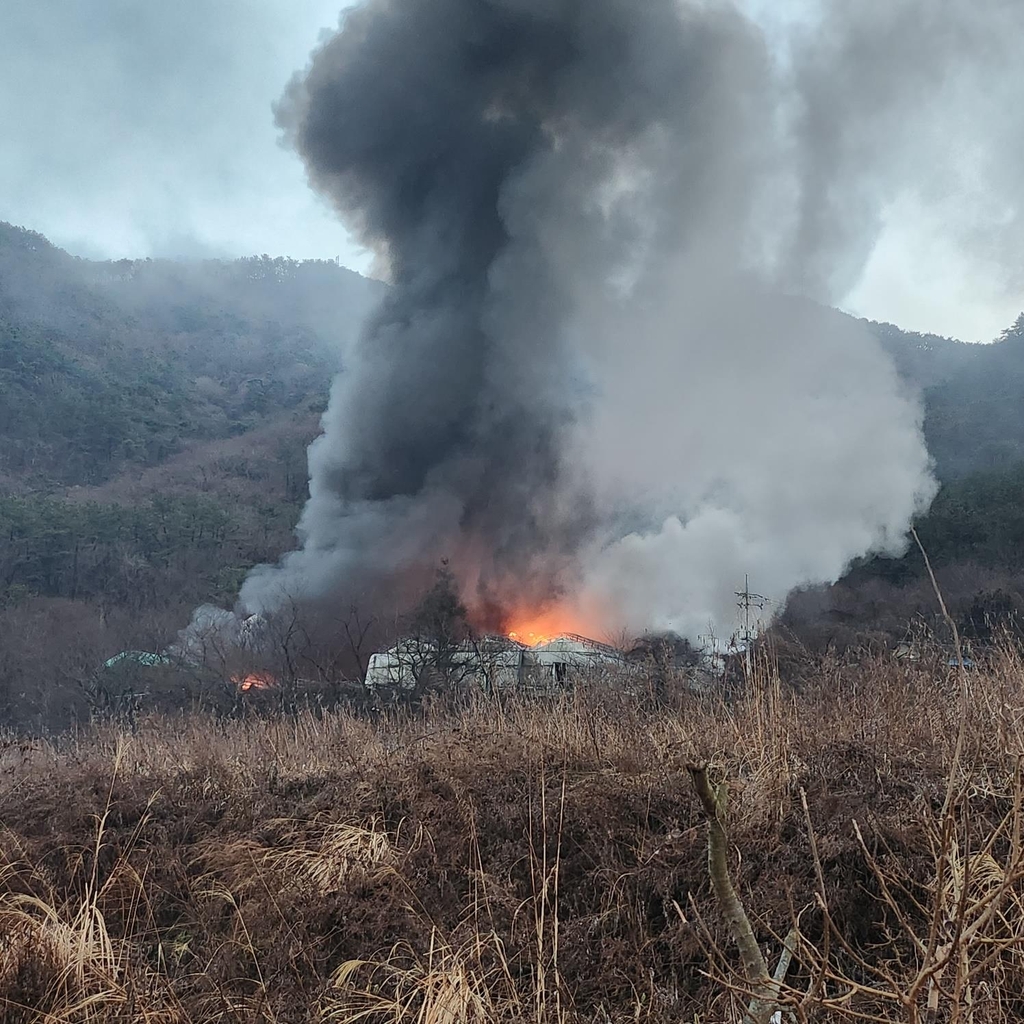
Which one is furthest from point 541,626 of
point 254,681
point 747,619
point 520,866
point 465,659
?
point 520,866

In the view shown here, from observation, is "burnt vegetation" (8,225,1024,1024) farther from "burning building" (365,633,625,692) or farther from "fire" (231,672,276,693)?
"fire" (231,672,276,693)

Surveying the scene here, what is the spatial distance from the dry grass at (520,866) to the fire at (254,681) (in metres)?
13.6

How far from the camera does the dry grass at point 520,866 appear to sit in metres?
3.56

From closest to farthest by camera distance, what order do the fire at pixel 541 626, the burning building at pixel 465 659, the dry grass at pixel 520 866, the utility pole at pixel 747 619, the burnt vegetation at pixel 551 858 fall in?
the burnt vegetation at pixel 551 858
the dry grass at pixel 520 866
the utility pole at pixel 747 619
the burning building at pixel 465 659
the fire at pixel 541 626

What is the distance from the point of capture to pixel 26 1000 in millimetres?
3760

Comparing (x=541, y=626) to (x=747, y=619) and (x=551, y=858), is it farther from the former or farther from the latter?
(x=551, y=858)

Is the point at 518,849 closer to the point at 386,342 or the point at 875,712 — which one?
the point at 875,712

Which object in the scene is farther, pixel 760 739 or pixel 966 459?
pixel 966 459

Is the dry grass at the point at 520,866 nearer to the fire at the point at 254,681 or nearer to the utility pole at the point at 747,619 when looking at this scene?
the utility pole at the point at 747,619

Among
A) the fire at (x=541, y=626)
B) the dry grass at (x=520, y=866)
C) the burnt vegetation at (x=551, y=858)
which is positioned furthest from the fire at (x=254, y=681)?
the dry grass at (x=520, y=866)

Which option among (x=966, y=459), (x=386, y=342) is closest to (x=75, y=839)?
(x=386, y=342)

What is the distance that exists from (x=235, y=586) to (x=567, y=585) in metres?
14.9

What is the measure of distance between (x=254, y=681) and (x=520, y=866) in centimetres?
1818

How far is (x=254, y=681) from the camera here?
21.2 metres
